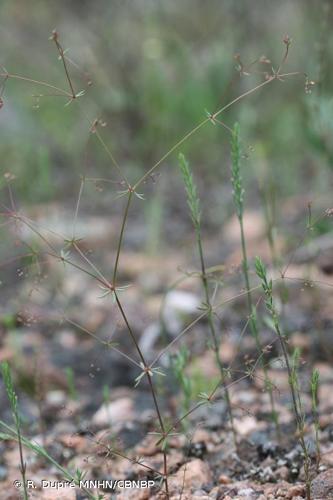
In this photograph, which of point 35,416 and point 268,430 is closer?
point 268,430

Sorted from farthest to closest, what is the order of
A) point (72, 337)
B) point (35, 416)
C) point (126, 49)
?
point (126, 49)
point (72, 337)
point (35, 416)

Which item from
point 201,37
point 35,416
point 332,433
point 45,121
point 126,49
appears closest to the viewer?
point 332,433

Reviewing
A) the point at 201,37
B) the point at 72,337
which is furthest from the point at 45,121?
the point at 72,337

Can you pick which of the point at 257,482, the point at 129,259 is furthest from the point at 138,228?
the point at 257,482

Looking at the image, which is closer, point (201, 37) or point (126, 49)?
point (126, 49)

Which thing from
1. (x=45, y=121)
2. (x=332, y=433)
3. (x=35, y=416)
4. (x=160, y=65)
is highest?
(x=160, y=65)

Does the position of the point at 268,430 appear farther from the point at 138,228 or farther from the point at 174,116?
the point at 174,116

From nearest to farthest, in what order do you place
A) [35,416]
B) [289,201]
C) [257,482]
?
[257,482]
[35,416]
[289,201]

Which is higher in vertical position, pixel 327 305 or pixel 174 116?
pixel 174 116

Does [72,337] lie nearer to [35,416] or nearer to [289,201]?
[35,416]
